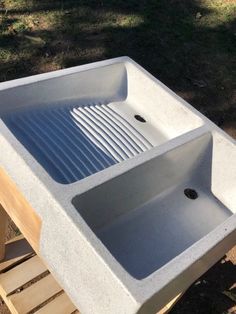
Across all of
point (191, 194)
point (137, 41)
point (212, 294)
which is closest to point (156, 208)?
point (191, 194)

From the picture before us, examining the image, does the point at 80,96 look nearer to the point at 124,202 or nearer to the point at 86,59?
the point at 124,202

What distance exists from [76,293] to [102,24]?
2988 mm

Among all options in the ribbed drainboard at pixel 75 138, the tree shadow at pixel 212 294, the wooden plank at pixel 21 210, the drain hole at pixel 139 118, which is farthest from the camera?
the tree shadow at pixel 212 294

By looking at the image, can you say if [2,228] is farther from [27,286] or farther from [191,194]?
[191,194]

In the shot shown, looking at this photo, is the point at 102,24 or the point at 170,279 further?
the point at 102,24

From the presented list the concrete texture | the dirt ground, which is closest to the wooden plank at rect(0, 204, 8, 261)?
the concrete texture

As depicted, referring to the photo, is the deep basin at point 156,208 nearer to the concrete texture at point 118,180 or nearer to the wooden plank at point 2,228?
the concrete texture at point 118,180

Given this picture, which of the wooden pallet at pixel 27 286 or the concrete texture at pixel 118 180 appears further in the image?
the wooden pallet at pixel 27 286

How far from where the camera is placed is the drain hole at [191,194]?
1.59m

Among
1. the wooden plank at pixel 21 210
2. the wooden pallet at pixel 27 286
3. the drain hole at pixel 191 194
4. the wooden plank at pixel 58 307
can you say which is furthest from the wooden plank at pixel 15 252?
the drain hole at pixel 191 194

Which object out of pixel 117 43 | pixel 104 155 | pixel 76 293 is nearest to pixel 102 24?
pixel 117 43

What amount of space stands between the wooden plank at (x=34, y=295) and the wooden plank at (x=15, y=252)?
0.14 m

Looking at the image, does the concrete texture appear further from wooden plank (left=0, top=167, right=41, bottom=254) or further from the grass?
the grass

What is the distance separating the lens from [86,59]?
3.39m
